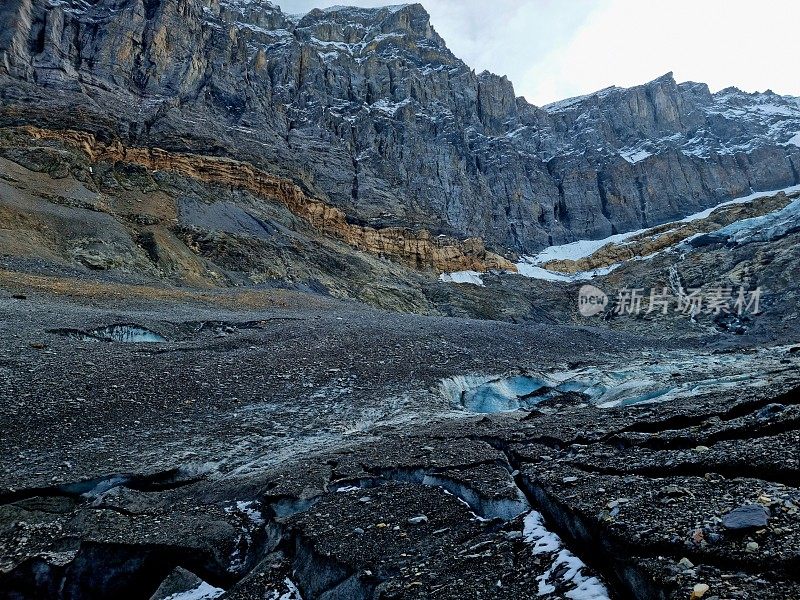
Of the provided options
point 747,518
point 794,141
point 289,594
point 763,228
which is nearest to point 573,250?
point 763,228

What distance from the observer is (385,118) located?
367 feet

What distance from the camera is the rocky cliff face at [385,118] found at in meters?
69.2

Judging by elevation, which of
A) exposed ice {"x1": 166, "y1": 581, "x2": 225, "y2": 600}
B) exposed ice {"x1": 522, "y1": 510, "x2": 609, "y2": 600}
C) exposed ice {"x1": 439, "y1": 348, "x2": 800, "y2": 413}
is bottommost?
exposed ice {"x1": 439, "y1": 348, "x2": 800, "y2": 413}

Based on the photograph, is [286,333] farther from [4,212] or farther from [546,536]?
[4,212]

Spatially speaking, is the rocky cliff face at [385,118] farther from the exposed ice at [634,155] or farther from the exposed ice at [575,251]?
the exposed ice at [575,251]

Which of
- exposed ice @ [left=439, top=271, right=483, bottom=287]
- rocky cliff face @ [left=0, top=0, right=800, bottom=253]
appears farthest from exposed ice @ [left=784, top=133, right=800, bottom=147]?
exposed ice @ [left=439, top=271, right=483, bottom=287]

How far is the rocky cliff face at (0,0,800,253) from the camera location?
69250 millimetres

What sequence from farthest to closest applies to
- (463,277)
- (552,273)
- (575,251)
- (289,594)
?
(575,251) → (552,273) → (463,277) → (289,594)

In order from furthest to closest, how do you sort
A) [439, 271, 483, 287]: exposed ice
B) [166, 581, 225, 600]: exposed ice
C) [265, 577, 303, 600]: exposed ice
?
1. [439, 271, 483, 287]: exposed ice
2. [166, 581, 225, 600]: exposed ice
3. [265, 577, 303, 600]: exposed ice

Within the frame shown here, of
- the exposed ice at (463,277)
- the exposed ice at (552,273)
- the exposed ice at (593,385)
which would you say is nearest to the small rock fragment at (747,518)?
the exposed ice at (593,385)

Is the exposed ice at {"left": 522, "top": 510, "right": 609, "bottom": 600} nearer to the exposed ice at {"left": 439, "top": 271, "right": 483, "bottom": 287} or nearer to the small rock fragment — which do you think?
the small rock fragment

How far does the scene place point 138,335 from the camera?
20.7 meters

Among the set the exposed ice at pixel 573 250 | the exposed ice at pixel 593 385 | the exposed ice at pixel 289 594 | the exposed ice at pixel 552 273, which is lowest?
the exposed ice at pixel 593 385

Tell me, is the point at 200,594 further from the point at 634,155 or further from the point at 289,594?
the point at 634,155
